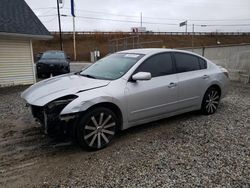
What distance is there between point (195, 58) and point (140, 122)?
2153 millimetres

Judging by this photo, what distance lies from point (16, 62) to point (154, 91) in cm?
886

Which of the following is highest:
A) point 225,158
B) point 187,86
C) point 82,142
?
point 187,86

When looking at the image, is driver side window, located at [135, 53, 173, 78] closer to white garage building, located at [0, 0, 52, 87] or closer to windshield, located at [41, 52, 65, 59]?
white garage building, located at [0, 0, 52, 87]

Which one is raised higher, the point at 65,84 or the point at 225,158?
the point at 65,84

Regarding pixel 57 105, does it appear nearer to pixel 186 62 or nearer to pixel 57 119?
pixel 57 119

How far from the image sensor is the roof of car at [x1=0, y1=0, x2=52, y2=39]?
1084 cm

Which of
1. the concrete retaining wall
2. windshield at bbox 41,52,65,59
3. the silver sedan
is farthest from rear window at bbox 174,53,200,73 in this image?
windshield at bbox 41,52,65,59

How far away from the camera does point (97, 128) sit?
408cm

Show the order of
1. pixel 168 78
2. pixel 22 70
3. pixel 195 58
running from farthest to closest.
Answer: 1. pixel 22 70
2. pixel 195 58
3. pixel 168 78

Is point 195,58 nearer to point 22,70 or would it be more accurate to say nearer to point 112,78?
point 112,78

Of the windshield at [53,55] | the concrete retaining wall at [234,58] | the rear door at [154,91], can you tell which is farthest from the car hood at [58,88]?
the windshield at [53,55]

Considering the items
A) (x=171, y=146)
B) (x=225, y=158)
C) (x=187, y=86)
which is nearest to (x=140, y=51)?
(x=187, y=86)

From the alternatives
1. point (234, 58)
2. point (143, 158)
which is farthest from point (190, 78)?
point (234, 58)

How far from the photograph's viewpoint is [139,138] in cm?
465
